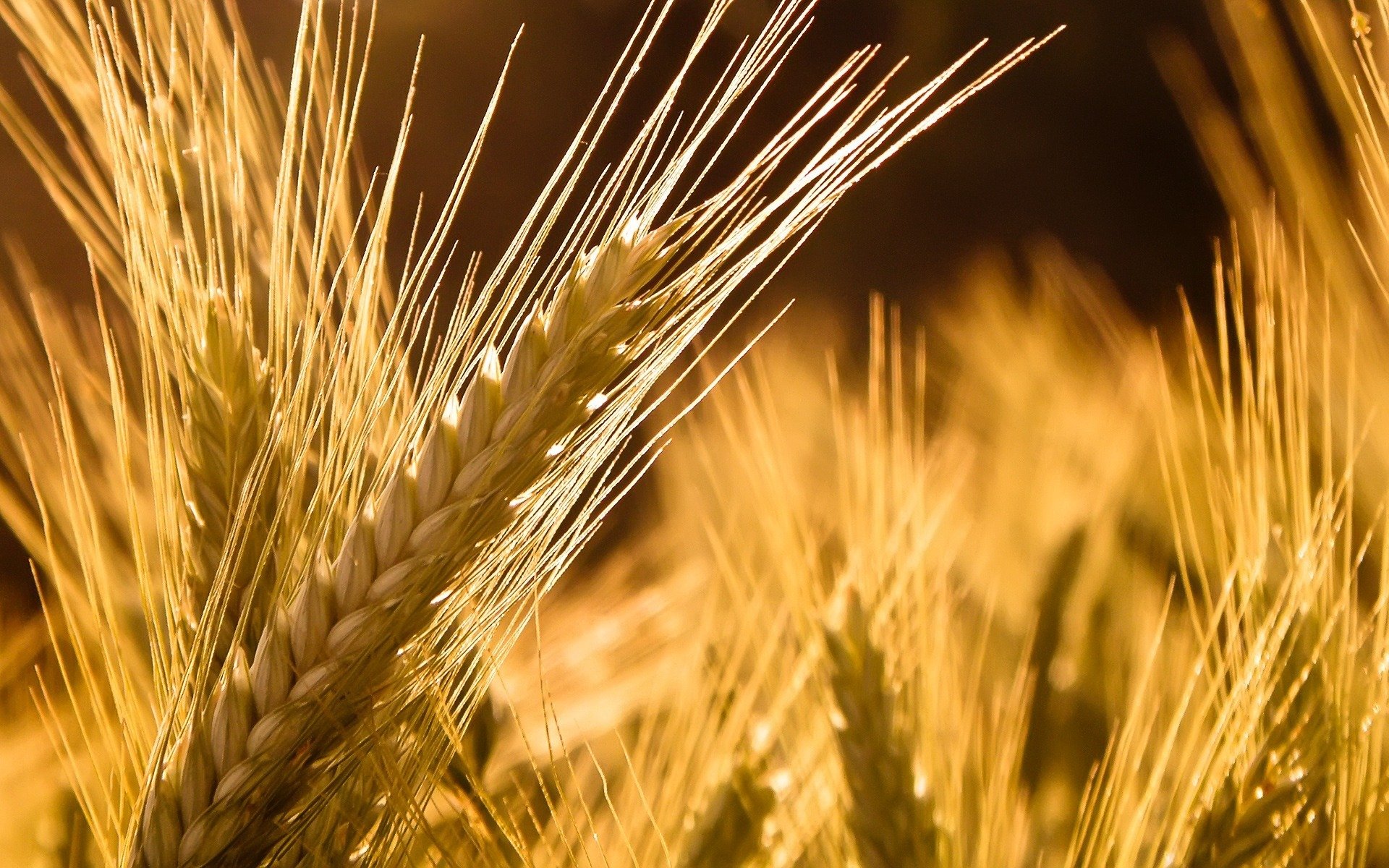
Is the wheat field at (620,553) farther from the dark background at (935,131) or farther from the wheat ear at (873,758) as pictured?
the dark background at (935,131)

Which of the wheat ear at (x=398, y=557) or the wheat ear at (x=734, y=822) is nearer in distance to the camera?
the wheat ear at (x=398, y=557)

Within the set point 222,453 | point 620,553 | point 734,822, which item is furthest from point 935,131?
point 222,453

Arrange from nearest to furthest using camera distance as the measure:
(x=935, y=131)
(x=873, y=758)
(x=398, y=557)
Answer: (x=398, y=557) < (x=873, y=758) < (x=935, y=131)

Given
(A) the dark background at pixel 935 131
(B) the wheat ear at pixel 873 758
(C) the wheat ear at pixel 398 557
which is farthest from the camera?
(A) the dark background at pixel 935 131

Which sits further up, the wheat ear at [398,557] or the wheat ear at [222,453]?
the wheat ear at [222,453]

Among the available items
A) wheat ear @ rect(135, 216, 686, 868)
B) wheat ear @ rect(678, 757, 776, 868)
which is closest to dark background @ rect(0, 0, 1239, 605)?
wheat ear @ rect(678, 757, 776, 868)

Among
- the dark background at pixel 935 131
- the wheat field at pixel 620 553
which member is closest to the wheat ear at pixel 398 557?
the wheat field at pixel 620 553

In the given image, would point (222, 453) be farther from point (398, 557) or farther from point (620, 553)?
point (620, 553)
